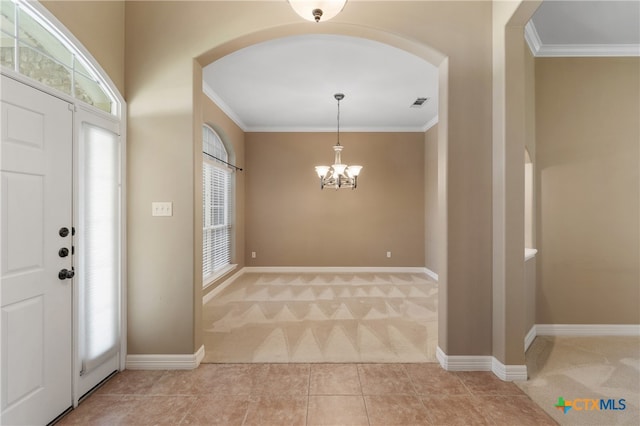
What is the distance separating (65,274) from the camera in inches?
77.4

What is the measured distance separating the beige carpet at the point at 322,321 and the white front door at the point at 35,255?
1151 millimetres

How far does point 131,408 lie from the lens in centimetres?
204

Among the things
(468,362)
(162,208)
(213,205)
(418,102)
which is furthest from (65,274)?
(418,102)

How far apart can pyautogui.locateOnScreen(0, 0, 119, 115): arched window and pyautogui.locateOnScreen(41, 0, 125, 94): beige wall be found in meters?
0.10

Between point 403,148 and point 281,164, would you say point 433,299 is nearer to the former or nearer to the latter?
point 403,148

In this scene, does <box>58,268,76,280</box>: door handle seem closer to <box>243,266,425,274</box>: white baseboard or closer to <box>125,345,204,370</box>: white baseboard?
<box>125,345,204,370</box>: white baseboard

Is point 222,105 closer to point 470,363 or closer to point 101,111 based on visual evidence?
point 101,111

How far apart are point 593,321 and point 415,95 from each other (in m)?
3.56

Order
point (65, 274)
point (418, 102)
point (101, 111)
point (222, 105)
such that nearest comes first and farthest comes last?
point (65, 274), point (101, 111), point (418, 102), point (222, 105)

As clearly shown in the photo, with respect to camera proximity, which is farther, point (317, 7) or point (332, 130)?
point (332, 130)

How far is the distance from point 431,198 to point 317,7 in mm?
5089

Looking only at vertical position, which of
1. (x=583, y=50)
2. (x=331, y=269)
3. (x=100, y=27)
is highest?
(x=583, y=50)

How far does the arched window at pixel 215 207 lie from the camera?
Result: 15.8 ft

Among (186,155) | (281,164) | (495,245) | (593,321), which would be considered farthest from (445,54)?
(281,164)
